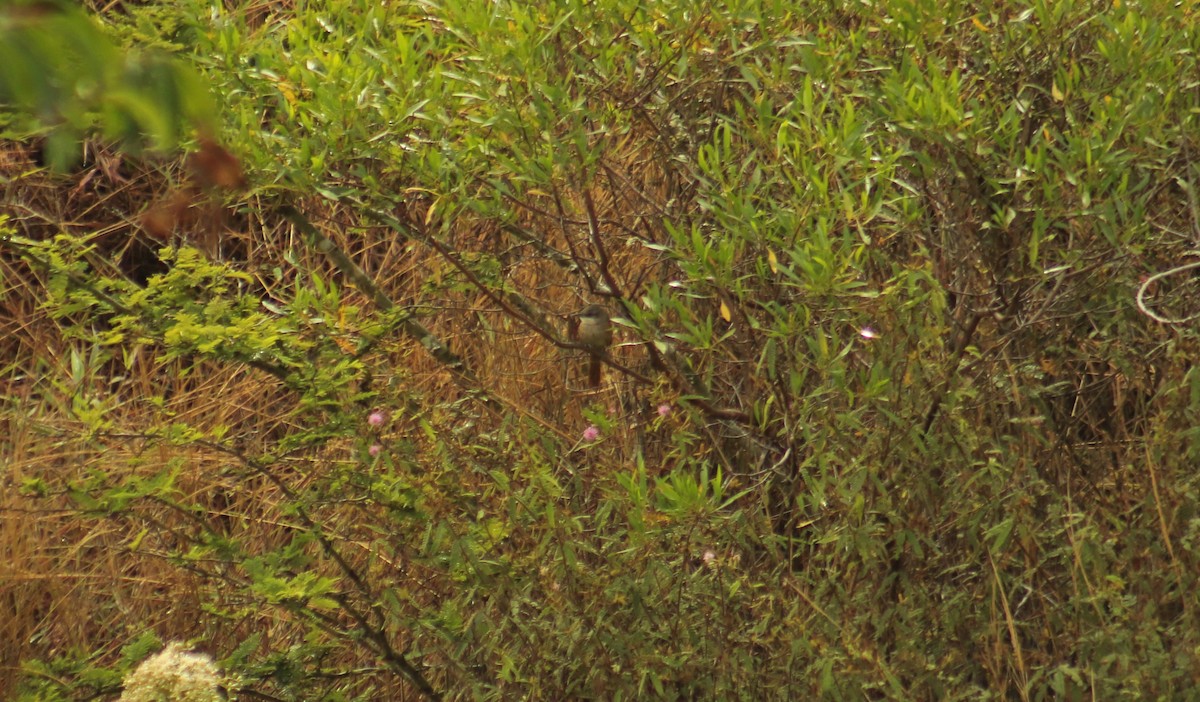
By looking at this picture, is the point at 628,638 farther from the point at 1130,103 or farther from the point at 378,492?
the point at 1130,103

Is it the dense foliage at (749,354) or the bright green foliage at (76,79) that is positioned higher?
the bright green foliage at (76,79)

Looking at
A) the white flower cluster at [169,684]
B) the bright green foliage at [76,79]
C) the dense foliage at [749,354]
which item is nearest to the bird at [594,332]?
the dense foliage at [749,354]

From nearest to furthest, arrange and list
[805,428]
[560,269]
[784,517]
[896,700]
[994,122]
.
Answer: [896,700] → [805,428] → [994,122] → [784,517] → [560,269]

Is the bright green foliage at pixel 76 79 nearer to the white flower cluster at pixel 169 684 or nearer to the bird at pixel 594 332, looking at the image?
the white flower cluster at pixel 169 684

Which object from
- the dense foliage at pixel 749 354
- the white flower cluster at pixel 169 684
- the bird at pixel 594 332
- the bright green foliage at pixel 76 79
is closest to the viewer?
the bright green foliage at pixel 76 79

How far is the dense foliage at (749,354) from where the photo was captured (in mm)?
2785

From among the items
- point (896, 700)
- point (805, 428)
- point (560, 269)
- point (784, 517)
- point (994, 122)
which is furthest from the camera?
point (560, 269)

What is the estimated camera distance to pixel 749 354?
3.09m

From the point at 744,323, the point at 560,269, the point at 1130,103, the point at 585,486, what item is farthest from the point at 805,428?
the point at 560,269

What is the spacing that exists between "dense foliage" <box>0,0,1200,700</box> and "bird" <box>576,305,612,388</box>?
3.6 inches

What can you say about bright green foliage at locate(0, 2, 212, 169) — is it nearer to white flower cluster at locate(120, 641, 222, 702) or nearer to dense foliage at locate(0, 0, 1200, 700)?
dense foliage at locate(0, 0, 1200, 700)

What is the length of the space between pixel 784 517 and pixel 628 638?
0.55 m

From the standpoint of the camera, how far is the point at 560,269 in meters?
4.00

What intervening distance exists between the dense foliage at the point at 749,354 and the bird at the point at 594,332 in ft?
0.30
